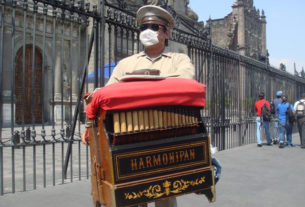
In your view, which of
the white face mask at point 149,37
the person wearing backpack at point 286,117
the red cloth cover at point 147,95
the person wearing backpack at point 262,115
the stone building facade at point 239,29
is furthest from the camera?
the stone building facade at point 239,29

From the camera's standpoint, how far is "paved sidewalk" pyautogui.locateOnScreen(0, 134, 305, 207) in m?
4.45

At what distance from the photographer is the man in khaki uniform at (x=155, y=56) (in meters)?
2.76

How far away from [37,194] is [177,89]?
129 inches

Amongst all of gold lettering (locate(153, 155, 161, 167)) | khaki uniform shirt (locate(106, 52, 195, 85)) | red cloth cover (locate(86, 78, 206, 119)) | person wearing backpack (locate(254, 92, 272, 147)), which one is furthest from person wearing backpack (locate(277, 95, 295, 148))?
gold lettering (locate(153, 155, 161, 167))

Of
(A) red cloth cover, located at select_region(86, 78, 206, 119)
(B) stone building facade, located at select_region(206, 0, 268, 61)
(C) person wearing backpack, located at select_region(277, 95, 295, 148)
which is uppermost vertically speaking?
(B) stone building facade, located at select_region(206, 0, 268, 61)

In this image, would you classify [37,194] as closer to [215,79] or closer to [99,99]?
[99,99]

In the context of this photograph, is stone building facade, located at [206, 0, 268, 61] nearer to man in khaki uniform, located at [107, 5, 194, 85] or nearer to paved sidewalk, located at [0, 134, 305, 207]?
paved sidewalk, located at [0, 134, 305, 207]

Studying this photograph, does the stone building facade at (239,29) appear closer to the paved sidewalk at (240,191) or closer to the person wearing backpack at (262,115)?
the person wearing backpack at (262,115)

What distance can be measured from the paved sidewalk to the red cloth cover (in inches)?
95.0

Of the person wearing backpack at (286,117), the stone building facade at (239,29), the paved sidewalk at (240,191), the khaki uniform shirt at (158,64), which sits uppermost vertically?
the stone building facade at (239,29)

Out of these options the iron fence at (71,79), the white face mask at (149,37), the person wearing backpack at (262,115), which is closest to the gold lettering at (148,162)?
the white face mask at (149,37)

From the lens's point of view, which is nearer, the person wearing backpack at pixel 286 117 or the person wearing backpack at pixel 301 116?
the person wearing backpack at pixel 301 116

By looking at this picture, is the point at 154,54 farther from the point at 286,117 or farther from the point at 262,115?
the point at 286,117

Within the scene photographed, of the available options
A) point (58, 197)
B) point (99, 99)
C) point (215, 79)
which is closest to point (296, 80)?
point (215, 79)
